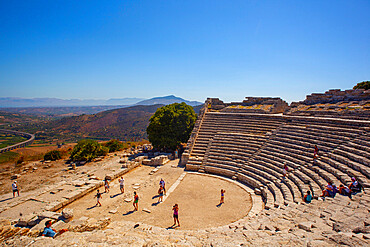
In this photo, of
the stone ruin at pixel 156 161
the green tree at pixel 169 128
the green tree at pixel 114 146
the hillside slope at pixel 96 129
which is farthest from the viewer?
the hillside slope at pixel 96 129

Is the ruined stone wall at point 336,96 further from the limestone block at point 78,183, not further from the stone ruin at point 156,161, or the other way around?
the limestone block at point 78,183

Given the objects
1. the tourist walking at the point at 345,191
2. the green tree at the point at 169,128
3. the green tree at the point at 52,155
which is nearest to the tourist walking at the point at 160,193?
the tourist walking at the point at 345,191

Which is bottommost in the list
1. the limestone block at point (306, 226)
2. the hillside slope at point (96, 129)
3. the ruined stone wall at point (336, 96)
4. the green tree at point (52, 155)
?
the hillside slope at point (96, 129)

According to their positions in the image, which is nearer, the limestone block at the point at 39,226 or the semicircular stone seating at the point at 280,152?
the limestone block at the point at 39,226

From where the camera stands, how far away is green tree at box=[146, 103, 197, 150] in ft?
78.2

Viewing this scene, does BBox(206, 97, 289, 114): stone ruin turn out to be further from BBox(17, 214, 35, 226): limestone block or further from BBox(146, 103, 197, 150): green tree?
BBox(17, 214, 35, 226): limestone block

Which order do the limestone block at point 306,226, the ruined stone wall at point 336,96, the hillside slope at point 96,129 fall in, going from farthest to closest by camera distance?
the hillside slope at point 96,129 < the ruined stone wall at point 336,96 < the limestone block at point 306,226

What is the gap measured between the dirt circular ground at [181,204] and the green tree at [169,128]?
7436 mm

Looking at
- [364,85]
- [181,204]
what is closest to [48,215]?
[181,204]

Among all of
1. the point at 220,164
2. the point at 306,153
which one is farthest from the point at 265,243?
the point at 220,164

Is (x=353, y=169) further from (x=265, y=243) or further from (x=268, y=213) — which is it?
(x=265, y=243)

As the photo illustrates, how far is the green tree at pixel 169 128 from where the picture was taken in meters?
23.8

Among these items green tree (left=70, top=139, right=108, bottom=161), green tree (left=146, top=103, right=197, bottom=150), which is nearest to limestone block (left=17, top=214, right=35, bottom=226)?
green tree (left=70, top=139, right=108, bottom=161)

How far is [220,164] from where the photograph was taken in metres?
17.5
